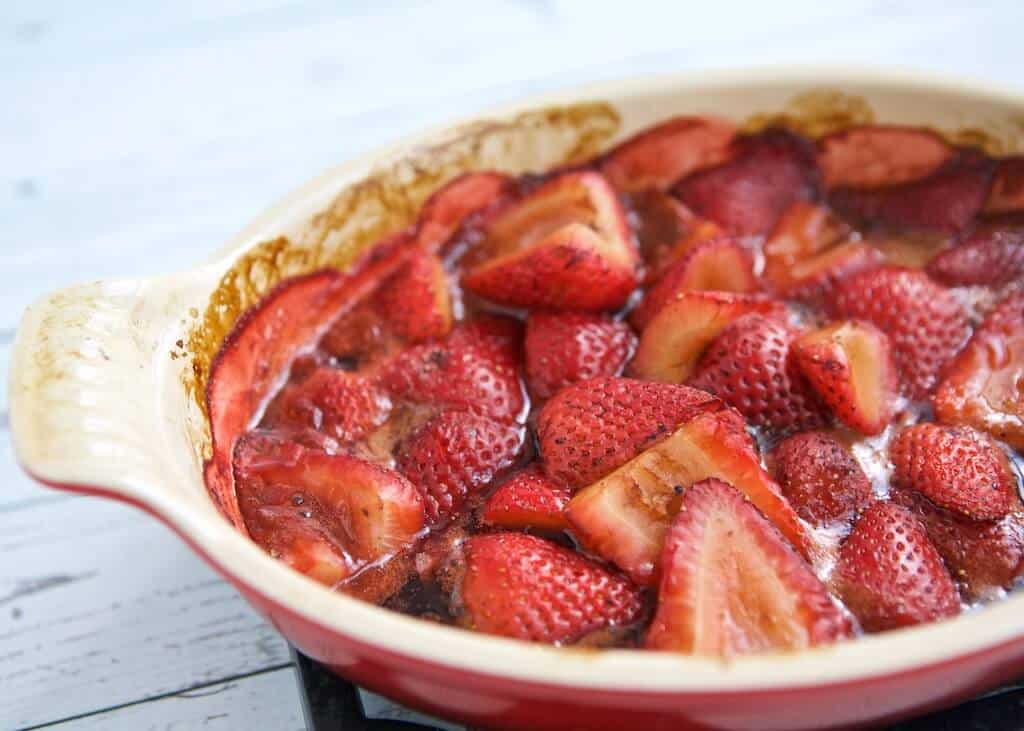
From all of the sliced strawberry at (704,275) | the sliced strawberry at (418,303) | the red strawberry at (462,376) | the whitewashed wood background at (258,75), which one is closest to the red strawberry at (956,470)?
the sliced strawberry at (704,275)

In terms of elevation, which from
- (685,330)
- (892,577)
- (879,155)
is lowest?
(892,577)


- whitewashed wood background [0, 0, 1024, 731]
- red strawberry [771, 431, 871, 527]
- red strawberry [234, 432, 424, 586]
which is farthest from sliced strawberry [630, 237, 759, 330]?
whitewashed wood background [0, 0, 1024, 731]

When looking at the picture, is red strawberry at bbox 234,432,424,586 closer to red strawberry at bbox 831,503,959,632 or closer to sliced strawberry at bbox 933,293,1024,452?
red strawberry at bbox 831,503,959,632

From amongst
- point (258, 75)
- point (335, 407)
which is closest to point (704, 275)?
point (335, 407)

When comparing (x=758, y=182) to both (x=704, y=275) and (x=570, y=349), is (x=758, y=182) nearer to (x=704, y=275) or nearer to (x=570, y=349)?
(x=704, y=275)

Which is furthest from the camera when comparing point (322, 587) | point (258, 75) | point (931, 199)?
point (258, 75)

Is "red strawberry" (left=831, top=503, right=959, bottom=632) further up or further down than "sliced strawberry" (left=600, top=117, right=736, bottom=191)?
further down
